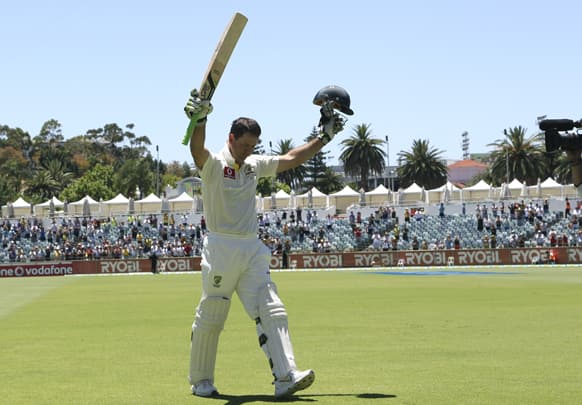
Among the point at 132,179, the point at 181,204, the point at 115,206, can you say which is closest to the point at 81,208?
the point at 115,206

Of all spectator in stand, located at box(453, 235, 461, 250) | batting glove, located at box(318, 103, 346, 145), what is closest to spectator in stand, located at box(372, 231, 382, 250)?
spectator in stand, located at box(453, 235, 461, 250)

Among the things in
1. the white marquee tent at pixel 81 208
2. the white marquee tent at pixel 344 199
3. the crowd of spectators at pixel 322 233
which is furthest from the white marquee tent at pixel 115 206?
the white marquee tent at pixel 344 199

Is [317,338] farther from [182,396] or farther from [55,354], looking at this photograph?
[182,396]

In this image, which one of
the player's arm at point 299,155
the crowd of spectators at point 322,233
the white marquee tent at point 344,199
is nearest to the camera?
the player's arm at point 299,155

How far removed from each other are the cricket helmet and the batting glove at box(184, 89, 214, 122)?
4.64 feet

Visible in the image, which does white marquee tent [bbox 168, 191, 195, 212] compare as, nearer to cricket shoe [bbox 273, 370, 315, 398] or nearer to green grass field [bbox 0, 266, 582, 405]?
green grass field [bbox 0, 266, 582, 405]

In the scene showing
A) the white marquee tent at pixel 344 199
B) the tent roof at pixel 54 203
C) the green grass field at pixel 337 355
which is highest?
the tent roof at pixel 54 203

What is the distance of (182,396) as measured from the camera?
8.16 meters

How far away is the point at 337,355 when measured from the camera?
1127 centimetres

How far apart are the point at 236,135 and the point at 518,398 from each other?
3.22 meters

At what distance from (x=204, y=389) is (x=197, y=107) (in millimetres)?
2380

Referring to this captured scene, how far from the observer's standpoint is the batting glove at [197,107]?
26.3ft

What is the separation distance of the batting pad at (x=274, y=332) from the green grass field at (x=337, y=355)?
12.5 inches

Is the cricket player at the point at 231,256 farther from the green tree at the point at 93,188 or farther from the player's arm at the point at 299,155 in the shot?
the green tree at the point at 93,188
